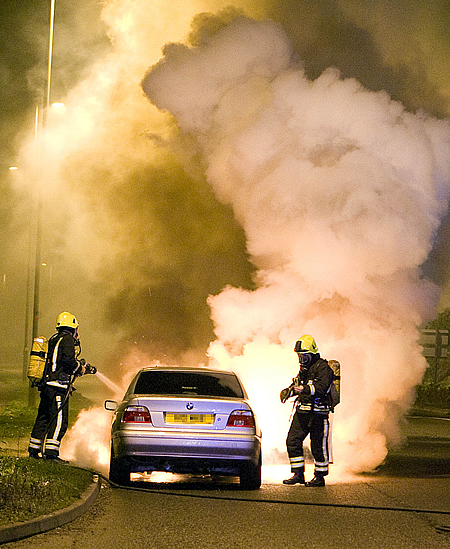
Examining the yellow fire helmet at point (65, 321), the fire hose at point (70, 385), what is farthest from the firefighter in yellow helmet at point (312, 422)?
the yellow fire helmet at point (65, 321)

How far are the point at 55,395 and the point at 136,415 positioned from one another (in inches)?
68.9

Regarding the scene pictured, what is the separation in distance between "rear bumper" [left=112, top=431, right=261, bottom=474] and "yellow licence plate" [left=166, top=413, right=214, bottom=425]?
5.6 inches

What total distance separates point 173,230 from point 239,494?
22174mm

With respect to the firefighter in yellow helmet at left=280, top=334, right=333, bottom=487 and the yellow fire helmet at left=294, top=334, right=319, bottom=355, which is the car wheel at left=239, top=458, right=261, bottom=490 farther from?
the yellow fire helmet at left=294, top=334, right=319, bottom=355

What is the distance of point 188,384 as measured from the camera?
1075 centimetres

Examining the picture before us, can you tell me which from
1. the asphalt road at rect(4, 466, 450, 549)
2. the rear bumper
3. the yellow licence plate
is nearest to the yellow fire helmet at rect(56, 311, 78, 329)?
the rear bumper

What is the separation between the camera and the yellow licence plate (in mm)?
9969

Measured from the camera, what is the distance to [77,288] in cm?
4912

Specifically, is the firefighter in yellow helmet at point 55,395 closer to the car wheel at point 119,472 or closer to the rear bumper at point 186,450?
the car wheel at point 119,472

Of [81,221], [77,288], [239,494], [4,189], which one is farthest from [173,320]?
[239,494]

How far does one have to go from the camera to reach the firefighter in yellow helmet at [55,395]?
36.7 feet

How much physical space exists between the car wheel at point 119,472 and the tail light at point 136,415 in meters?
0.47

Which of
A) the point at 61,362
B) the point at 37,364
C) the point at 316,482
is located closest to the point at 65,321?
the point at 61,362

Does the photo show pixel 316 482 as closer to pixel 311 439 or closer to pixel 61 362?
pixel 311 439
